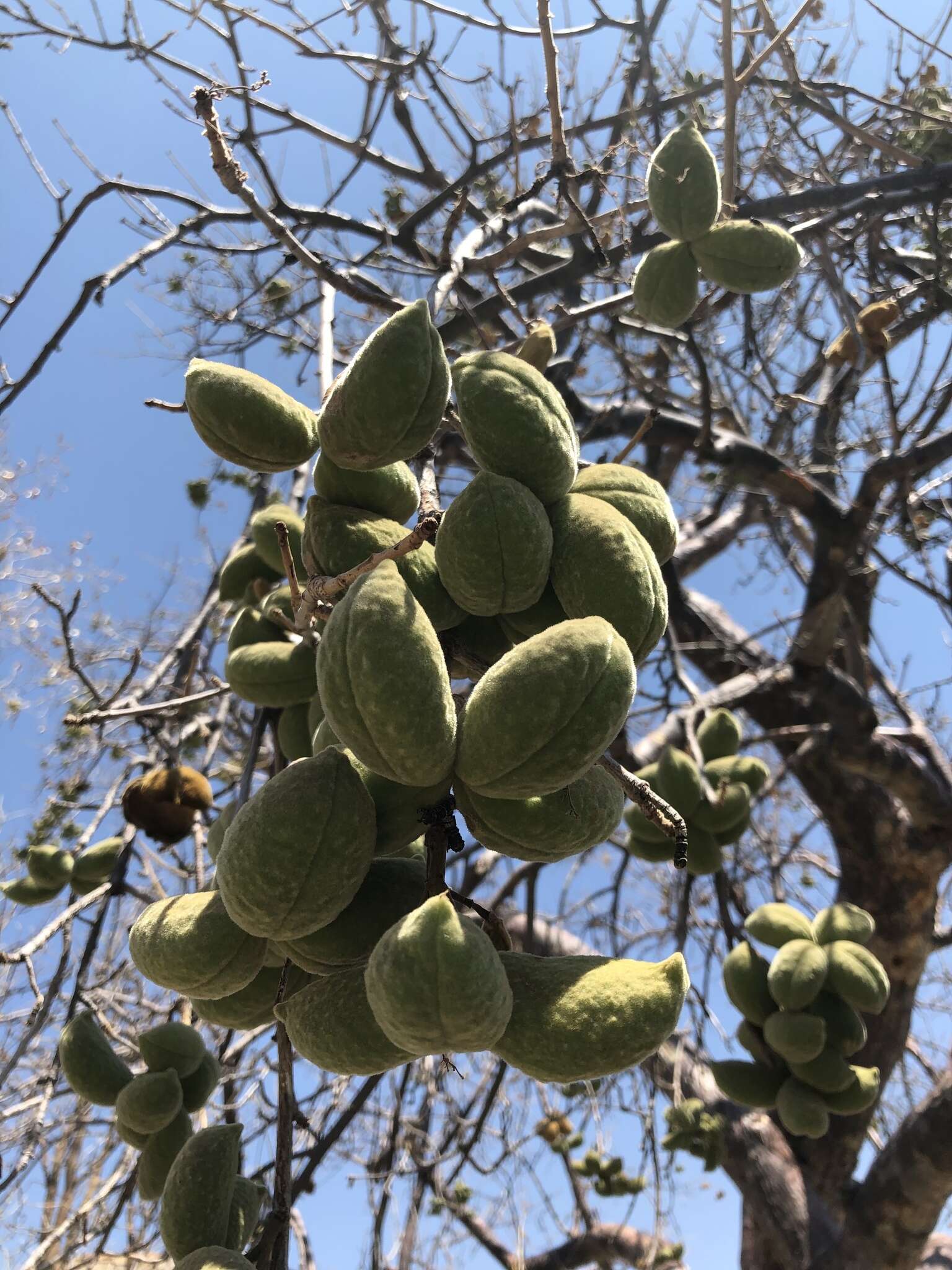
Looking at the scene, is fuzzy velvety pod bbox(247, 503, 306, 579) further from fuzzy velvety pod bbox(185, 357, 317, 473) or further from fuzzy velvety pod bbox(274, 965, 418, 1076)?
fuzzy velvety pod bbox(274, 965, 418, 1076)

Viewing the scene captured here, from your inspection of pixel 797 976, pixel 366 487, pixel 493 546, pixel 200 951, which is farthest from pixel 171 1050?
pixel 797 976

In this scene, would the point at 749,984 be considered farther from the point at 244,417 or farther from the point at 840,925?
the point at 244,417

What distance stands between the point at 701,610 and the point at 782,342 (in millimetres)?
1697

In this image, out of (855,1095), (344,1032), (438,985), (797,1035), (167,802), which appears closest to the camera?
(438,985)

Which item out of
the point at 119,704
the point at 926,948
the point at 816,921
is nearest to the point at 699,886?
the point at 926,948

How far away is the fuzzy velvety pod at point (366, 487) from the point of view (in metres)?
1.25

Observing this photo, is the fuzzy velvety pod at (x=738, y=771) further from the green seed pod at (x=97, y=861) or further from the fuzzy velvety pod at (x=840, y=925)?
the green seed pod at (x=97, y=861)

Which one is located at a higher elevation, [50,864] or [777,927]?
[50,864]

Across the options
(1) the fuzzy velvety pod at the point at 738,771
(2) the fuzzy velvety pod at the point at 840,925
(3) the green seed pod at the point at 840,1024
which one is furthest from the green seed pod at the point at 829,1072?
(1) the fuzzy velvety pod at the point at 738,771

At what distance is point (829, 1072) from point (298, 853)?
2.14m

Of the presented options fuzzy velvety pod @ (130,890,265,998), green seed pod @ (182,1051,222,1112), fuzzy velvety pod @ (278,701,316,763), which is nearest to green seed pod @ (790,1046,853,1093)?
green seed pod @ (182,1051,222,1112)

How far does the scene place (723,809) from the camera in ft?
8.58

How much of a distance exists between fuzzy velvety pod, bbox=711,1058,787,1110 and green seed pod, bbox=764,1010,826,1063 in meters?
0.19

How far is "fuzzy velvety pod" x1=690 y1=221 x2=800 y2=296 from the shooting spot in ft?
7.23
